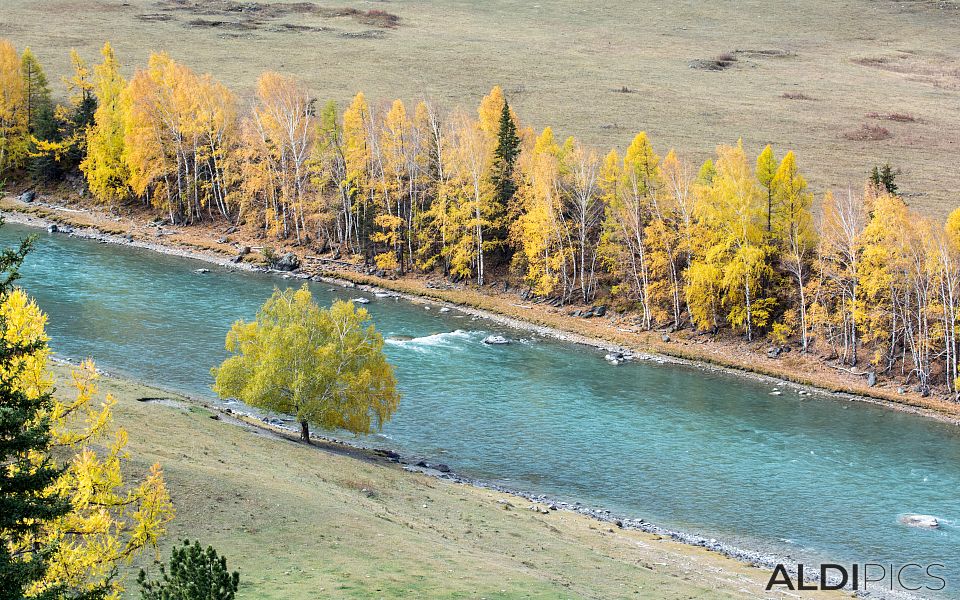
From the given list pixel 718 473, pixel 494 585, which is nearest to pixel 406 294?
pixel 718 473

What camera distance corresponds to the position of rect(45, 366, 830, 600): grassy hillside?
3095 centimetres

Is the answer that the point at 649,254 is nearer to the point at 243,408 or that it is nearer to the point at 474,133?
the point at 474,133

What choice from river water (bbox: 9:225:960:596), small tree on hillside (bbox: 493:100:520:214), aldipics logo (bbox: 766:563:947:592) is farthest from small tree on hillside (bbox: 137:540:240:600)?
small tree on hillside (bbox: 493:100:520:214)

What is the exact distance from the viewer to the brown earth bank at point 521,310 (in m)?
66.4

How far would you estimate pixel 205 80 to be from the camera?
100250 millimetres

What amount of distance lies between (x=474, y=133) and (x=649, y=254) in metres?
18.3

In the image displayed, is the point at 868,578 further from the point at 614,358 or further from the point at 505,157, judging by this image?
the point at 505,157

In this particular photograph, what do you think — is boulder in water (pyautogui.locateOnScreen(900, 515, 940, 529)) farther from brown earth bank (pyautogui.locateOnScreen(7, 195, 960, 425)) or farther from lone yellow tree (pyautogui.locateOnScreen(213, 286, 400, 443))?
lone yellow tree (pyautogui.locateOnScreen(213, 286, 400, 443))

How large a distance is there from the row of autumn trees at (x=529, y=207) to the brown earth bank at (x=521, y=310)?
4.99ft

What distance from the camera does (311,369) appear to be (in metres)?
50.0

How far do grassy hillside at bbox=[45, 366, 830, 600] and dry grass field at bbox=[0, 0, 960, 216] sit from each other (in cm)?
6131

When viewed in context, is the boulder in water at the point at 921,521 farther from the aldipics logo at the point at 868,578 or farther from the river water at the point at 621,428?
the aldipics logo at the point at 868,578

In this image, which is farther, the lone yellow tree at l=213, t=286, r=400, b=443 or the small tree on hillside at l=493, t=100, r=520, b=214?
Answer: the small tree on hillside at l=493, t=100, r=520, b=214

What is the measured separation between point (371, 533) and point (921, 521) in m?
27.1
